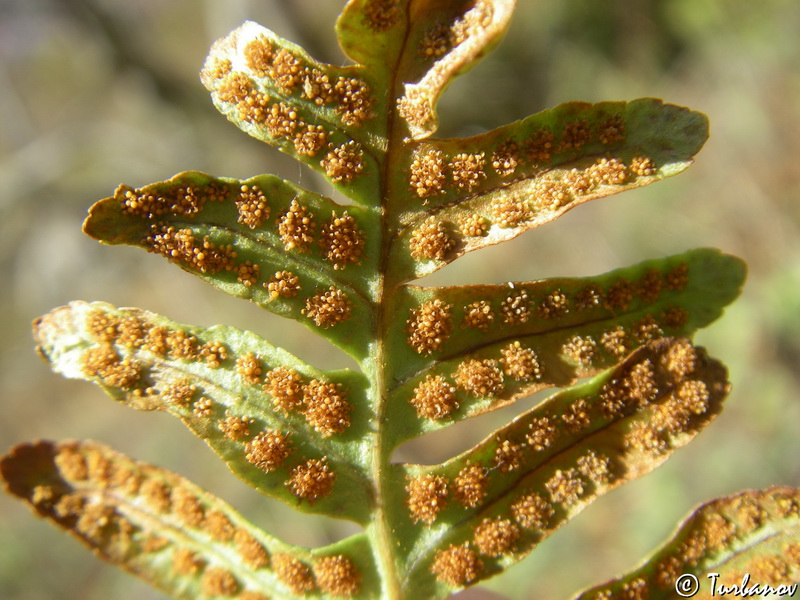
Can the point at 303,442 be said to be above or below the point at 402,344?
below

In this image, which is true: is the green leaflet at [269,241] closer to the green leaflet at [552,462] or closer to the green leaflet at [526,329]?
the green leaflet at [526,329]

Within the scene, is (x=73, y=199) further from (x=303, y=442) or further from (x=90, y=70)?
(x=303, y=442)

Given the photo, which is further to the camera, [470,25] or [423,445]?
[423,445]

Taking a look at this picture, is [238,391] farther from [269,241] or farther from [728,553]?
[728,553]

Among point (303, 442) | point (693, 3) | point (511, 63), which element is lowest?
point (303, 442)

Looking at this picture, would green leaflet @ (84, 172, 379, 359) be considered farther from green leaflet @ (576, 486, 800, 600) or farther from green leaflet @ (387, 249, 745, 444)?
green leaflet @ (576, 486, 800, 600)

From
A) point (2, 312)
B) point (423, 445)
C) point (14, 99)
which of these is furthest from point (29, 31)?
point (423, 445)

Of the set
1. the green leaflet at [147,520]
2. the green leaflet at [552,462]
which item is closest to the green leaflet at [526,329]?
the green leaflet at [552,462]

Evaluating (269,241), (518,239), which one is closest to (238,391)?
(269,241)
